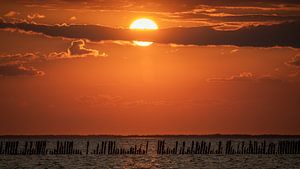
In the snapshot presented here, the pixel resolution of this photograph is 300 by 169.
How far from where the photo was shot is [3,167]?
86.2 m

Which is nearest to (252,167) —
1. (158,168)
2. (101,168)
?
(158,168)

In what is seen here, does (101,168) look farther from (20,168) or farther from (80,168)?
(20,168)

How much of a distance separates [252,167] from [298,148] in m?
30.1

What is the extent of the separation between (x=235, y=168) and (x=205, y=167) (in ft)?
13.4

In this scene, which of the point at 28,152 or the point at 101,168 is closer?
the point at 101,168

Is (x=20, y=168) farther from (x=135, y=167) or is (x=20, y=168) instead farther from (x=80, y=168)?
(x=135, y=167)

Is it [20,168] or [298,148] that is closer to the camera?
[20,168]

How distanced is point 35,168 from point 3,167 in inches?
143

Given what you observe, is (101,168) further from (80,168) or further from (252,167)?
(252,167)

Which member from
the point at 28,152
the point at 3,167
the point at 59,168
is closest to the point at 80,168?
the point at 59,168

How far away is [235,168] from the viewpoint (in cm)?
8788

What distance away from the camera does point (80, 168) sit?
8775 cm

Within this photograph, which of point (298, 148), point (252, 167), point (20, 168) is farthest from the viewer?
point (298, 148)

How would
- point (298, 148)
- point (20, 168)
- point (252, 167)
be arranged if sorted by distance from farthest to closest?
1. point (298, 148)
2. point (252, 167)
3. point (20, 168)
